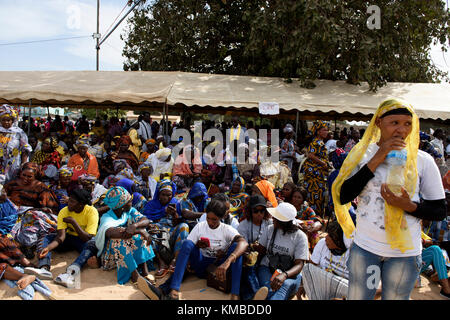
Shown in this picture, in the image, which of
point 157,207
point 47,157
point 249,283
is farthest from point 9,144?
point 249,283

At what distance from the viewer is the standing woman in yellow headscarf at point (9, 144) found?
6.00 metres

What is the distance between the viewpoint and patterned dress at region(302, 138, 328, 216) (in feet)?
20.6

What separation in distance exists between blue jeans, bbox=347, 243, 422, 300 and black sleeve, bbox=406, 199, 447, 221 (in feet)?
0.72

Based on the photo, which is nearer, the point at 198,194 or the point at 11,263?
the point at 11,263

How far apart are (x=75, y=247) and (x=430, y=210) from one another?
13.5ft

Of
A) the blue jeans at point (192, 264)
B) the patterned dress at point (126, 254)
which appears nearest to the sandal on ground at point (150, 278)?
the patterned dress at point (126, 254)

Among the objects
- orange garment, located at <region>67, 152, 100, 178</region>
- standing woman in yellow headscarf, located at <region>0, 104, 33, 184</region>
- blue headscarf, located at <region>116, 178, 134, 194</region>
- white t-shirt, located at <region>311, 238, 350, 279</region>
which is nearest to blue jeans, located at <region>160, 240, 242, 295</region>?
white t-shirt, located at <region>311, 238, 350, 279</region>

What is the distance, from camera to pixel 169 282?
3502mm

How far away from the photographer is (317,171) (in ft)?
20.9

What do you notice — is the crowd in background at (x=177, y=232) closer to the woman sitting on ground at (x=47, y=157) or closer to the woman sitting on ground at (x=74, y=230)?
the woman sitting on ground at (x=74, y=230)

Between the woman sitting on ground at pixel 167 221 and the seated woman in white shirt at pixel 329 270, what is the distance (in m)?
1.64

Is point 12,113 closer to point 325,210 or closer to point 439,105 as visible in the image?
point 325,210

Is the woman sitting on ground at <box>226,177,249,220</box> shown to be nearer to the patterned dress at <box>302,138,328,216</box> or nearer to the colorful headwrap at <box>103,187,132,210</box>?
the patterned dress at <box>302,138,328,216</box>

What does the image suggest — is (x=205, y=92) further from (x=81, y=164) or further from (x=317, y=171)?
(x=317, y=171)
